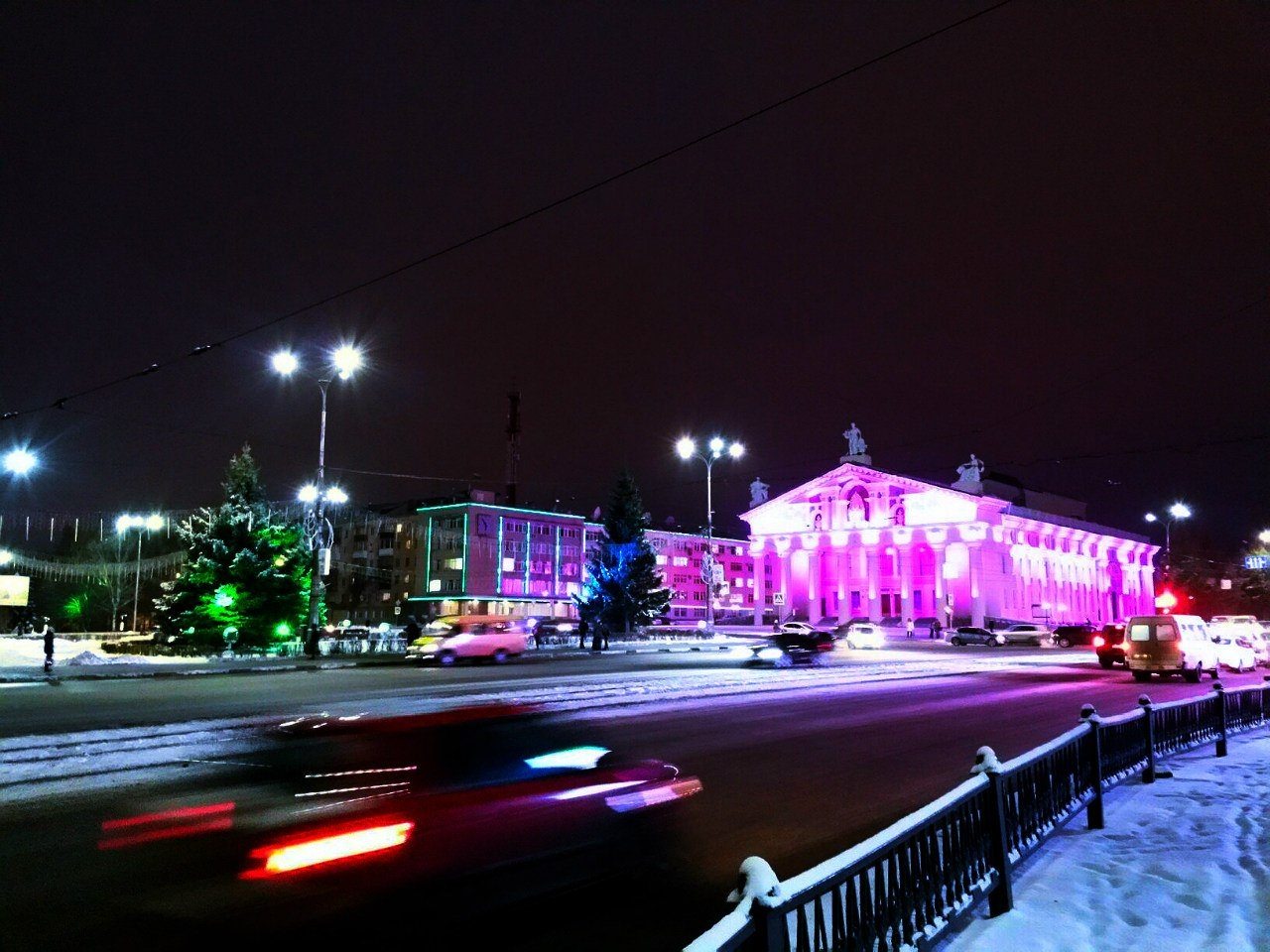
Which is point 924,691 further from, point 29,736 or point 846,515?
point 846,515

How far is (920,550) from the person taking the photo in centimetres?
9625

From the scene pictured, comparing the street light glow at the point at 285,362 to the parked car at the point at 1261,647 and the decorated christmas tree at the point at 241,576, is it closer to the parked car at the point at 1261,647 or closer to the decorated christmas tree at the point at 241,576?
the decorated christmas tree at the point at 241,576

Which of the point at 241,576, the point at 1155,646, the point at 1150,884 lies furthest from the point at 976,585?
the point at 1150,884

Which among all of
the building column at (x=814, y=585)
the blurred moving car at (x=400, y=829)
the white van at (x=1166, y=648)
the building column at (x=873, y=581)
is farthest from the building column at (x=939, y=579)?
the blurred moving car at (x=400, y=829)

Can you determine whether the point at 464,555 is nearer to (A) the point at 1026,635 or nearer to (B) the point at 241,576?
(B) the point at 241,576

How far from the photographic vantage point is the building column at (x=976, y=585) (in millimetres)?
89363

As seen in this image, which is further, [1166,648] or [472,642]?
[472,642]

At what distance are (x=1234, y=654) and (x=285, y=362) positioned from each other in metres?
36.6

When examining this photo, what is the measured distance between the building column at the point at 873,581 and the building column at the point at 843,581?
256cm

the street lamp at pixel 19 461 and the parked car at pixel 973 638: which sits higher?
the street lamp at pixel 19 461

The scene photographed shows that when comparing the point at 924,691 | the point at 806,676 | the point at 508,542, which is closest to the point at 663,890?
the point at 924,691

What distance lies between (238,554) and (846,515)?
7237 cm

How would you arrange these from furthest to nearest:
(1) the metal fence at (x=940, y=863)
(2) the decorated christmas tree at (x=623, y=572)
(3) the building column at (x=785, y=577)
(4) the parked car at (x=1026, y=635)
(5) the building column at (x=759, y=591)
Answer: (3) the building column at (x=785, y=577) → (5) the building column at (x=759, y=591) → (4) the parked car at (x=1026, y=635) → (2) the decorated christmas tree at (x=623, y=572) → (1) the metal fence at (x=940, y=863)

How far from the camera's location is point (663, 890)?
6574 millimetres
